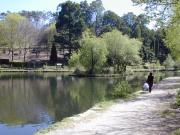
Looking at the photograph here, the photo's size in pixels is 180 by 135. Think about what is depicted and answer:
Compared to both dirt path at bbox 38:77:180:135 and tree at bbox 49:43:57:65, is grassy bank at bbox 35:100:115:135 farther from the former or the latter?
tree at bbox 49:43:57:65

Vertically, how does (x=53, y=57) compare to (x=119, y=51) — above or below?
below

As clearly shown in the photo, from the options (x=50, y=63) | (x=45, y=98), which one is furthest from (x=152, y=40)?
(x=45, y=98)

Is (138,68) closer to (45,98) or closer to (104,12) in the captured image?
(104,12)

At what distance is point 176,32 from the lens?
2580cm

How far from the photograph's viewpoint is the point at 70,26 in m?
109

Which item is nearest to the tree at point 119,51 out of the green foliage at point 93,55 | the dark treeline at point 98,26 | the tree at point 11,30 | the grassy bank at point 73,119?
the green foliage at point 93,55

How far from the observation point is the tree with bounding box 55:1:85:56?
345ft

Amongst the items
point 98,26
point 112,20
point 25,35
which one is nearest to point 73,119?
point 25,35

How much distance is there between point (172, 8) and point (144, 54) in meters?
93.1

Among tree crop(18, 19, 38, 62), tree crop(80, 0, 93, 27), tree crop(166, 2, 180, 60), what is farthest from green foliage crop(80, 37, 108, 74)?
tree crop(80, 0, 93, 27)

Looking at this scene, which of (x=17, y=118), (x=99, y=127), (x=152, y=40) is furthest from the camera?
(x=152, y=40)

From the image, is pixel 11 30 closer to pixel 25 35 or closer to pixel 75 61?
pixel 25 35

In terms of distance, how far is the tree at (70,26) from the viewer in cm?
10525

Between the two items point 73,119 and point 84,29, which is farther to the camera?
point 84,29
